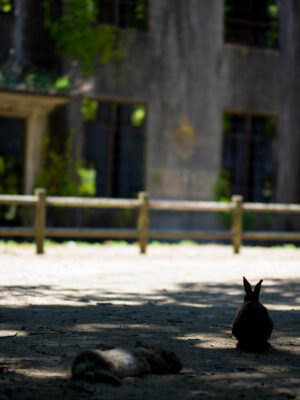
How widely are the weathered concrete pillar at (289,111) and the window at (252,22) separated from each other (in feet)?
1.10

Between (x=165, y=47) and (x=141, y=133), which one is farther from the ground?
(x=165, y=47)

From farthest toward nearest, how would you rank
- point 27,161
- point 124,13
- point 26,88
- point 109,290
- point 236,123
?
point 236,123 → point 124,13 → point 27,161 → point 26,88 → point 109,290

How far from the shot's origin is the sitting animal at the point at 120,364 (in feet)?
9.99

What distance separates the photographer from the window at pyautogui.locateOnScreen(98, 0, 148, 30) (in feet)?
48.9

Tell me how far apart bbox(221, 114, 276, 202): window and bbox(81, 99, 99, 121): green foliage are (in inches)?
135

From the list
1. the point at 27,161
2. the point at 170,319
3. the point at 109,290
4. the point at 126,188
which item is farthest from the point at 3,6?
the point at 170,319

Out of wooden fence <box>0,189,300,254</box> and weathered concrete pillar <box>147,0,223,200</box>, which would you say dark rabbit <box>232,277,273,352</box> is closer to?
wooden fence <box>0,189,300,254</box>

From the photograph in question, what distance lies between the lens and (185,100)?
50.5ft

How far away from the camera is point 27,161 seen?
45.4ft

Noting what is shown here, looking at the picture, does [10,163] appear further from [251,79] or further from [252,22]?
[252,22]

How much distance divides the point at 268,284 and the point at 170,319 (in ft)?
9.14

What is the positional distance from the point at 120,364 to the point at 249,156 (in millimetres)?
13550

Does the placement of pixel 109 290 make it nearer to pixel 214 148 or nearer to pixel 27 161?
pixel 27 161

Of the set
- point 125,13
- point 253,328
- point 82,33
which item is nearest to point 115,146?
point 82,33
